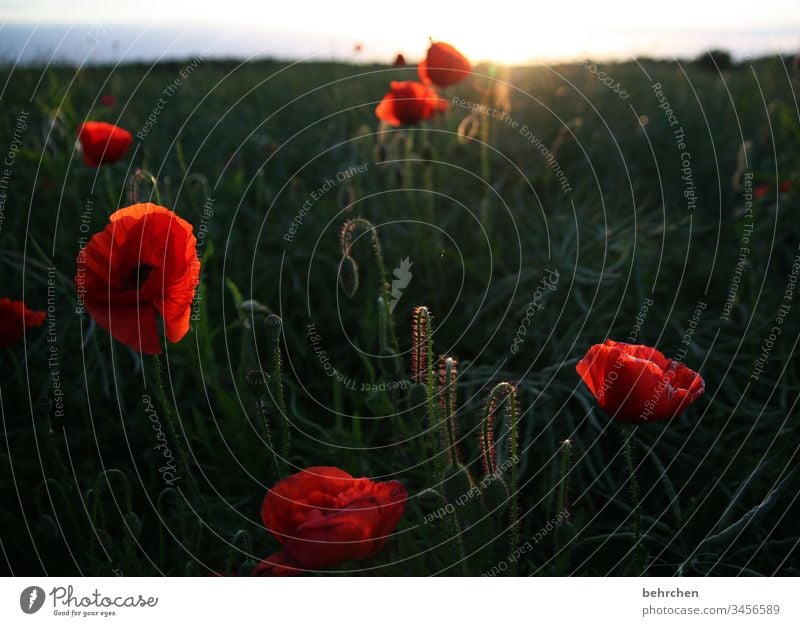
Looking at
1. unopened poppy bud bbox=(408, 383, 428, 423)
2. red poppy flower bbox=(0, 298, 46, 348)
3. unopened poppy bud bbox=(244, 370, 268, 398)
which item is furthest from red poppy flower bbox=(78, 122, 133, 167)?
unopened poppy bud bbox=(408, 383, 428, 423)

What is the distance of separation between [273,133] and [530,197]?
2.32ft

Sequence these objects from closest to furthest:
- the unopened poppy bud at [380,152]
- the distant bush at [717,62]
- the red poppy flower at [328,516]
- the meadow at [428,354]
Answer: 1. the red poppy flower at [328,516]
2. the meadow at [428,354]
3. the unopened poppy bud at [380,152]
4. the distant bush at [717,62]

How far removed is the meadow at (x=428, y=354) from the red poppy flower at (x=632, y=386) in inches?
2.3

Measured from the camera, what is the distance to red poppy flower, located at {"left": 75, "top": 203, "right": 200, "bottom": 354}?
2.38 feet

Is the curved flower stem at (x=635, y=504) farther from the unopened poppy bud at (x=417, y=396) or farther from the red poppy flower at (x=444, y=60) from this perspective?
the red poppy flower at (x=444, y=60)

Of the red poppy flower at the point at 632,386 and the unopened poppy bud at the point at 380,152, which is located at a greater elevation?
the unopened poppy bud at the point at 380,152

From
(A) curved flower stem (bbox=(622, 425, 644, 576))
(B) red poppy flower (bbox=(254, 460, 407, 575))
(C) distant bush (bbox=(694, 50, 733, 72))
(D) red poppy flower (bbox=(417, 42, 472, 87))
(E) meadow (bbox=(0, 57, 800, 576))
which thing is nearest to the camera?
(B) red poppy flower (bbox=(254, 460, 407, 575))

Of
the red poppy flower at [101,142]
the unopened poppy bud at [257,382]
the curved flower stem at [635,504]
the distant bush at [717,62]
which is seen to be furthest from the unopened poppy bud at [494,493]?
the distant bush at [717,62]

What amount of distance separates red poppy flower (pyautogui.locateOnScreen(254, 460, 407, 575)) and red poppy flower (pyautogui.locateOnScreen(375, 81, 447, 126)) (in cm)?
75

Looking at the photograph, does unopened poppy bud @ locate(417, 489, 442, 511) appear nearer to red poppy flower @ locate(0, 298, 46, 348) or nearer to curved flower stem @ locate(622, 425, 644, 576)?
curved flower stem @ locate(622, 425, 644, 576)

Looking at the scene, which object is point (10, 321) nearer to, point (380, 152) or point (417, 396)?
point (417, 396)

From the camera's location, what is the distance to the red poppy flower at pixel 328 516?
63cm

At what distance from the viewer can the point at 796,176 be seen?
157 cm

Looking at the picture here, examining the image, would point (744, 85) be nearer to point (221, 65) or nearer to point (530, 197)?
point (530, 197)
